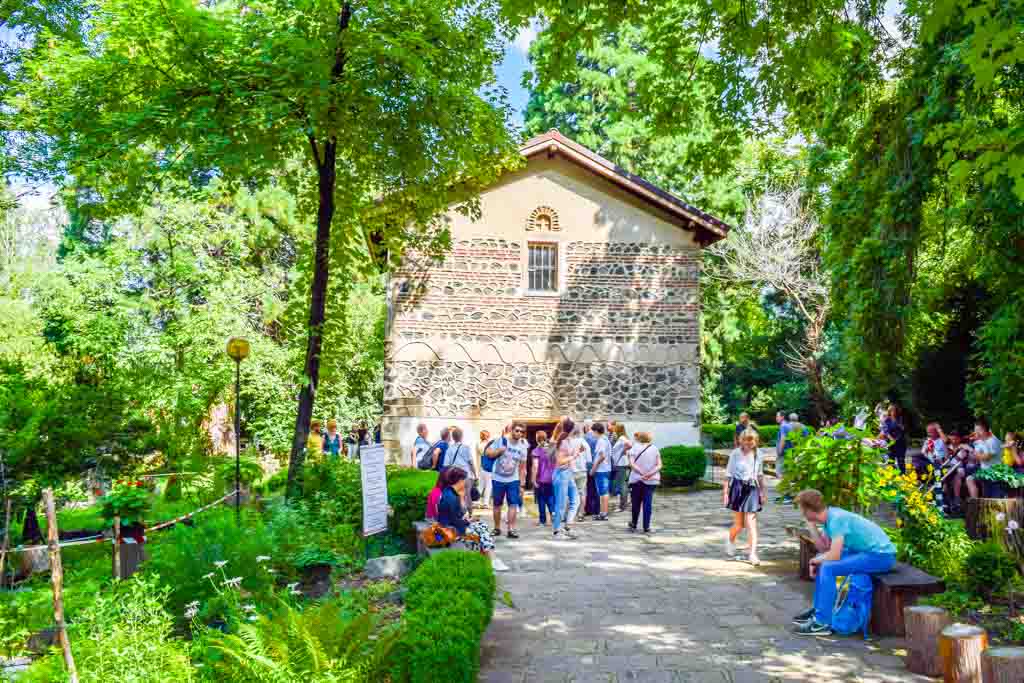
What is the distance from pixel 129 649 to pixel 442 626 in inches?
77.8

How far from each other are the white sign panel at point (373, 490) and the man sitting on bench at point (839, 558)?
540 centimetres

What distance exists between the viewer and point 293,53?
33.3 ft

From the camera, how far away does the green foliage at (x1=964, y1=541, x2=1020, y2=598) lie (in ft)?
25.1

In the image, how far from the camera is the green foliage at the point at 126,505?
8375 millimetres

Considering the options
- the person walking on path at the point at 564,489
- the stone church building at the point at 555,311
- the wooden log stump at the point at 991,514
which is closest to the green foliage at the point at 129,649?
the person walking on path at the point at 564,489

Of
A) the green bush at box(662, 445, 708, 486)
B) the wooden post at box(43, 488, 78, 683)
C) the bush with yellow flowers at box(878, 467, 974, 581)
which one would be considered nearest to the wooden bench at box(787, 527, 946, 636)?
the bush with yellow flowers at box(878, 467, 974, 581)

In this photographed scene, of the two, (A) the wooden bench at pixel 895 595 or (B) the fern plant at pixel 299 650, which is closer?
(B) the fern plant at pixel 299 650

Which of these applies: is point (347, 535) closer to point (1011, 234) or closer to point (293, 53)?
point (293, 53)

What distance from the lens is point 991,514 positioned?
952cm

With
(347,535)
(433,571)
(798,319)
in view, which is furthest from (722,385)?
(433,571)

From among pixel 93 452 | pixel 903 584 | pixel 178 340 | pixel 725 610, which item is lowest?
pixel 725 610

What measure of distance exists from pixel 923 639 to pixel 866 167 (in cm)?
903

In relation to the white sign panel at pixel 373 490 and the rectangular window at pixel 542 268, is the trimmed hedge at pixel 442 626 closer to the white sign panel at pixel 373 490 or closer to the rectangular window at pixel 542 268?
the white sign panel at pixel 373 490

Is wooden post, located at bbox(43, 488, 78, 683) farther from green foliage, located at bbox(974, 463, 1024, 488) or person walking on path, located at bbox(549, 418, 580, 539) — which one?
green foliage, located at bbox(974, 463, 1024, 488)
